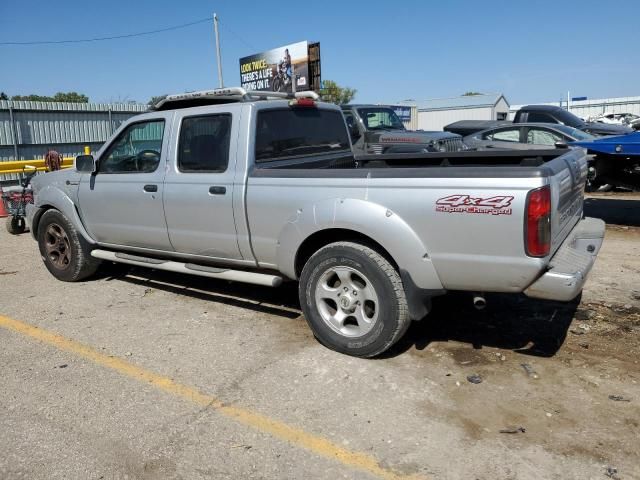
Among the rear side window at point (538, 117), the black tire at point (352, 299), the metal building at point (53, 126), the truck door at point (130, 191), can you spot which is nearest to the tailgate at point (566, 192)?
the black tire at point (352, 299)

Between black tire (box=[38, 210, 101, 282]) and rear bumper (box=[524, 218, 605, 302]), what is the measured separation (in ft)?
15.6

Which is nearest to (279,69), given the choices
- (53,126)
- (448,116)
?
(448,116)

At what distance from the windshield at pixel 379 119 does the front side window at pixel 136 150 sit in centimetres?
765

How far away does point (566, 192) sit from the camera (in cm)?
373

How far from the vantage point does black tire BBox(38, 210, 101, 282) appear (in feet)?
19.9

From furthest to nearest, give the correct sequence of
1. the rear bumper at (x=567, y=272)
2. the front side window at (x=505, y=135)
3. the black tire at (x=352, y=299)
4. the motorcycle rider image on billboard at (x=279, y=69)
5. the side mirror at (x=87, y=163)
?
the motorcycle rider image on billboard at (x=279, y=69), the front side window at (x=505, y=135), the side mirror at (x=87, y=163), the black tire at (x=352, y=299), the rear bumper at (x=567, y=272)

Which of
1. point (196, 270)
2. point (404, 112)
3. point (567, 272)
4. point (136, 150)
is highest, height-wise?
point (404, 112)

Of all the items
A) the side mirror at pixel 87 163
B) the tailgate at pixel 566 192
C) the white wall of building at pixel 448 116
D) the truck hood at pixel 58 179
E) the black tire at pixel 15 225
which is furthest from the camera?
the white wall of building at pixel 448 116

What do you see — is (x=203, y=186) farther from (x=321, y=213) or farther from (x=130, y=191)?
(x=321, y=213)

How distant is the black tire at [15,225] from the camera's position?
32.7 feet

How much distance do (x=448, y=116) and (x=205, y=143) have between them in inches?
1545

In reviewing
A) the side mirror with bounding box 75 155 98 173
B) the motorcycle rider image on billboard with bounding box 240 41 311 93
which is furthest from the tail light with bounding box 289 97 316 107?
the motorcycle rider image on billboard with bounding box 240 41 311 93

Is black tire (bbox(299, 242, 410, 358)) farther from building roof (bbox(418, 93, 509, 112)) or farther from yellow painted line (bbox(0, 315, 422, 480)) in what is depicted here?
building roof (bbox(418, 93, 509, 112))

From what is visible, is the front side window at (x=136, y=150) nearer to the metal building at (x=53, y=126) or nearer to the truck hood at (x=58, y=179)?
the truck hood at (x=58, y=179)
